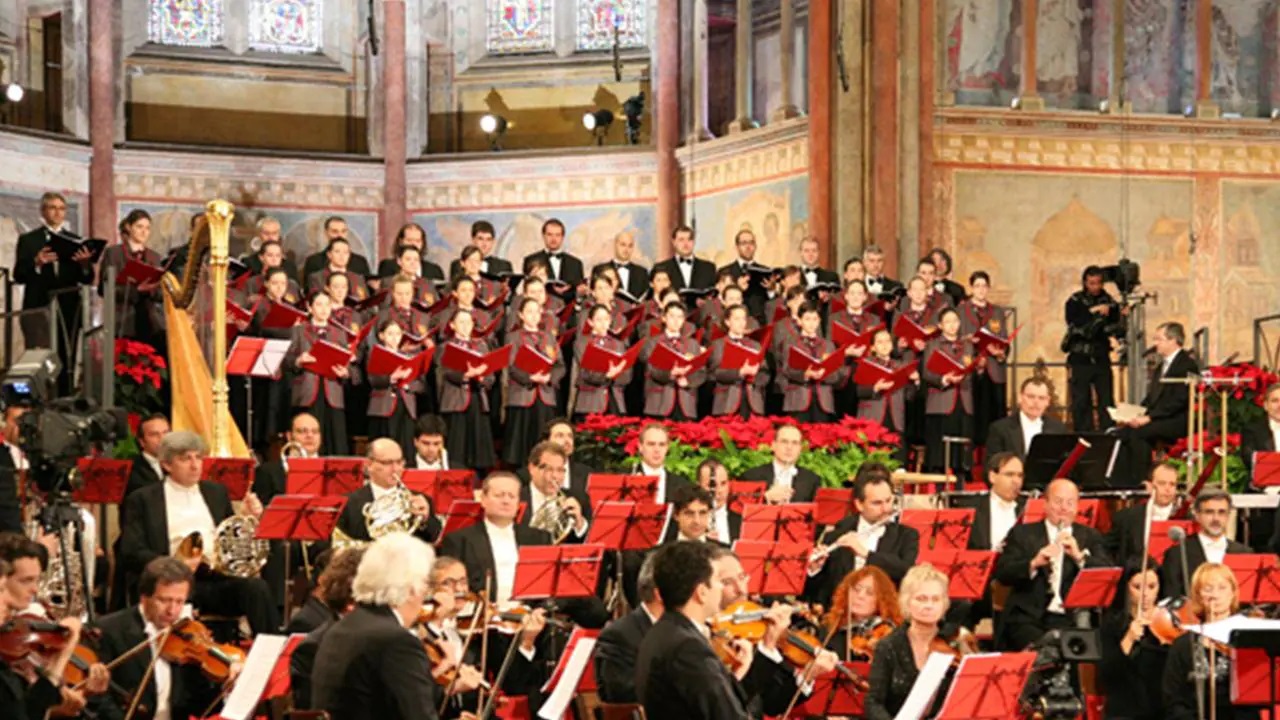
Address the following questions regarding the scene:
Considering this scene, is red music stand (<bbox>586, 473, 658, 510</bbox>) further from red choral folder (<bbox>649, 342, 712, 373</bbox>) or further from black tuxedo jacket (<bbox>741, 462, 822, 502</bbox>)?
red choral folder (<bbox>649, 342, 712, 373</bbox>)

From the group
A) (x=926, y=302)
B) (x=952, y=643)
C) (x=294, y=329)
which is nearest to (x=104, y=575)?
(x=294, y=329)

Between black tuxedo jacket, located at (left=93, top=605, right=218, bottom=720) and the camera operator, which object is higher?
the camera operator

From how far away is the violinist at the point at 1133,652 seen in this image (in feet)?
33.8

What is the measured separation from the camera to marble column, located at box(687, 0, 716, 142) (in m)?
19.9

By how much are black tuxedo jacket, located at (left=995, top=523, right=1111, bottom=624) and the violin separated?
4152 mm

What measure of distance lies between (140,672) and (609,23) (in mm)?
13536

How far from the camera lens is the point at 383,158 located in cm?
2066

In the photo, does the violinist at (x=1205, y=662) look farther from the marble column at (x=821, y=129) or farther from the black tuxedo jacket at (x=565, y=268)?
the marble column at (x=821, y=129)

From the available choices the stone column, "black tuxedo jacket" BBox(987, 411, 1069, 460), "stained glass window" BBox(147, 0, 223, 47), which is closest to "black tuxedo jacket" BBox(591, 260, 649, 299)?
"black tuxedo jacket" BBox(987, 411, 1069, 460)

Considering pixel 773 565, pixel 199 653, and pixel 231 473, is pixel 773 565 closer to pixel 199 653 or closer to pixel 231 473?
pixel 199 653

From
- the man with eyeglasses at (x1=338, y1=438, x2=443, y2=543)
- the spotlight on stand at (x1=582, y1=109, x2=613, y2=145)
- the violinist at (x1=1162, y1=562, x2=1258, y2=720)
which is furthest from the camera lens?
the spotlight on stand at (x1=582, y1=109, x2=613, y2=145)

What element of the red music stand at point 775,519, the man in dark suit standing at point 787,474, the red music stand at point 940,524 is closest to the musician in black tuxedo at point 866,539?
the red music stand at point 940,524

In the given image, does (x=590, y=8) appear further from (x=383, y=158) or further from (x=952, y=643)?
(x=952, y=643)

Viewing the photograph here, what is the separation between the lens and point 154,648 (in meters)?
7.91
